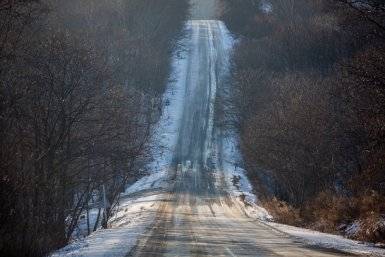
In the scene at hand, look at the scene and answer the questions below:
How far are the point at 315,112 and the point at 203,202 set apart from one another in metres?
10.0

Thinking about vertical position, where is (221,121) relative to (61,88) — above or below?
below

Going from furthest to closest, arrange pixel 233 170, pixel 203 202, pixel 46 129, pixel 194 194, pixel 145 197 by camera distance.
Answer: pixel 233 170 → pixel 194 194 → pixel 145 197 → pixel 203 202 → pixel 46 129

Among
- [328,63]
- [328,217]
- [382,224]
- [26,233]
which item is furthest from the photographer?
[328,63]

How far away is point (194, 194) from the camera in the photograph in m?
43.2

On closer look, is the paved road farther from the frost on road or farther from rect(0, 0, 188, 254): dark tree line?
rect(0, 0, 188, 254): dark tree line

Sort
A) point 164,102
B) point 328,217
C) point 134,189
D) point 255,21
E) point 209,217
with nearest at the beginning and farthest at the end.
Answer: point 328,217 < point 209,217 < point 134,189 < point 164,102 < point 255,21

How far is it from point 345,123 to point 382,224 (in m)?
17.7

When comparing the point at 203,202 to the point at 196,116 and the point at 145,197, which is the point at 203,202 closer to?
the point at 145,197

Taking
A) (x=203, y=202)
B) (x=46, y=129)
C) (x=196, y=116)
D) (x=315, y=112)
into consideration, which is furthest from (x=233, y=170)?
(x=46, y=129)

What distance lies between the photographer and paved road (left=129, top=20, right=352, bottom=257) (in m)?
16.6

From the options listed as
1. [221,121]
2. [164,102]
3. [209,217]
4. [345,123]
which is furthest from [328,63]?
[209,217]

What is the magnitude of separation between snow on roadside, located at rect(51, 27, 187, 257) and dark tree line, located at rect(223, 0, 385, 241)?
7309mm

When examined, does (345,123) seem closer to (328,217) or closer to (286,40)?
(328,217)

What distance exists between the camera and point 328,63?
61719 mm
